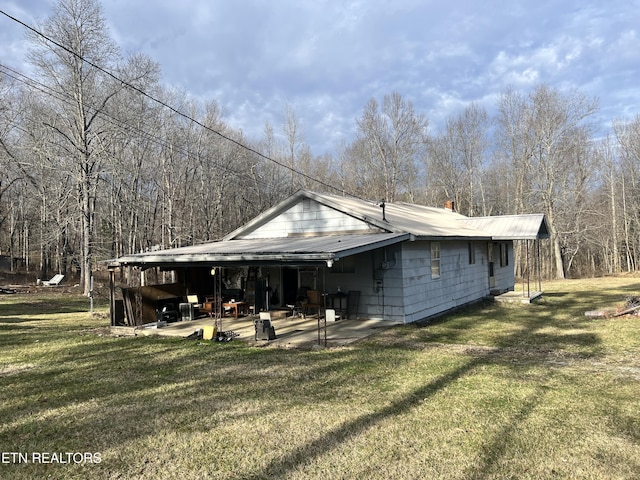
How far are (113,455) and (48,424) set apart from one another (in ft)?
4.46

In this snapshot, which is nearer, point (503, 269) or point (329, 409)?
point (329, 409)

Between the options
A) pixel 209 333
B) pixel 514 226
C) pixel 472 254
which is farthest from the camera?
pixel 514 226

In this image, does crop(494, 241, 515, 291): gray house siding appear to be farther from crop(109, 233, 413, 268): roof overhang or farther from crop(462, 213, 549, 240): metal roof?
crop(109, 233, 413, 268): roof overhang

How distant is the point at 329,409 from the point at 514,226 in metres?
14.0

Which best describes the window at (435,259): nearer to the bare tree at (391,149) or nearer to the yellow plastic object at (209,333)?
the yellow plastic object at (209,333)

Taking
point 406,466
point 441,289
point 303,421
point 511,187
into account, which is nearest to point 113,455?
point 303,421

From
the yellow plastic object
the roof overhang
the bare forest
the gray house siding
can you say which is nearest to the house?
the roof overhang

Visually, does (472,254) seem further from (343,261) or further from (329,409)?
(329,409)

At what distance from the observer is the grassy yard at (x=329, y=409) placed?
143 inches

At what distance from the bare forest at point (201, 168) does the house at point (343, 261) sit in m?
10.1

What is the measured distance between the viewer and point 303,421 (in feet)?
15.1

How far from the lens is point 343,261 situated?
1190cm

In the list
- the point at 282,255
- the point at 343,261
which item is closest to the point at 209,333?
the point at 282,255

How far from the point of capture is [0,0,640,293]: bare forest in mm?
20297
